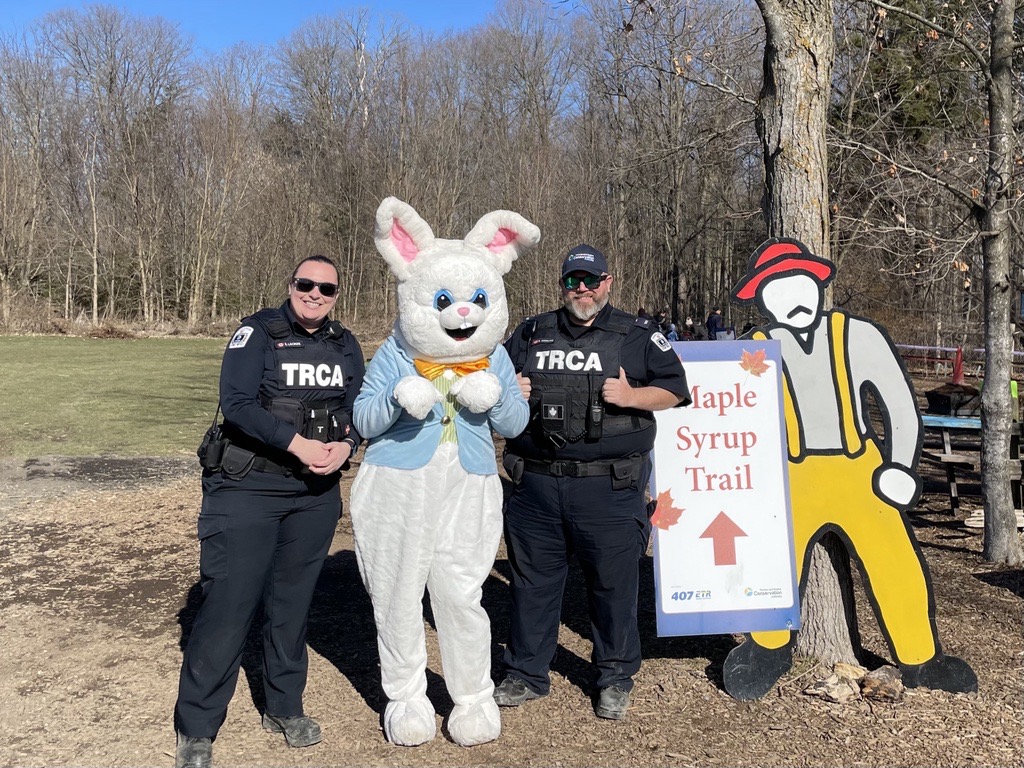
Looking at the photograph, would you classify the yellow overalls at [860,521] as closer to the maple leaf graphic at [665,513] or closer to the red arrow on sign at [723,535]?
the red arrow on sign at [723,535]

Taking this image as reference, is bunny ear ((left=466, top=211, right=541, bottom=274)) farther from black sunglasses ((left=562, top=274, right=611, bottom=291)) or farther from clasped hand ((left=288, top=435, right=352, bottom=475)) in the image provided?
clasped hand ((left=288, top=435, right=352, bottom=475))

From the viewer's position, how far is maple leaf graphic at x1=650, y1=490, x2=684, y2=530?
4.51 m

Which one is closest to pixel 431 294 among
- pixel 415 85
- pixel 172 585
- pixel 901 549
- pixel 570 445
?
pixel 570 445

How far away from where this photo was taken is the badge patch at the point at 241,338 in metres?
3.64

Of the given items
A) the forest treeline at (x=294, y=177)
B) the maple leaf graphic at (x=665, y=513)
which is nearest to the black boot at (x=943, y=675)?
the maple leaf graphic at (x=665, y=513)

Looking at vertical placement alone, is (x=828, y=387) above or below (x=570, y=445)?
above

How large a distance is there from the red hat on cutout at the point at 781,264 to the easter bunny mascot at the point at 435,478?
1485mm

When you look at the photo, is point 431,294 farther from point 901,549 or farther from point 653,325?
point 901,549

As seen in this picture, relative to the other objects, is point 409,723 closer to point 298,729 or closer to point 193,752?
point 298,729

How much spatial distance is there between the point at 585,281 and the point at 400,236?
0.86 meters

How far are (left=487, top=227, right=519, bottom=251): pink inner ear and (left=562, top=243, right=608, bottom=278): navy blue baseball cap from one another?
275 mm

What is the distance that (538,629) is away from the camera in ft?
13.9

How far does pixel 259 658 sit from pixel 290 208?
122 ft

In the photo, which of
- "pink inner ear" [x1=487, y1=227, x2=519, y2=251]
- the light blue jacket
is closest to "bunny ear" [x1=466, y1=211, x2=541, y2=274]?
"pink inner ear" [x1=487, y1=227, x2=519, y2=251]
